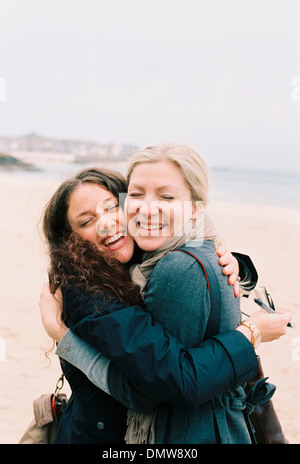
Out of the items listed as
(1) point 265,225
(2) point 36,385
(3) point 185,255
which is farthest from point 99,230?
(1) point 265,225

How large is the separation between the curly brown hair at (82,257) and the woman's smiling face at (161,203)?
0.21 meters

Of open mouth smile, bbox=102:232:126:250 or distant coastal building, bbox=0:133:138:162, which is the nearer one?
open mouth smile, bbox=102:232:126:250

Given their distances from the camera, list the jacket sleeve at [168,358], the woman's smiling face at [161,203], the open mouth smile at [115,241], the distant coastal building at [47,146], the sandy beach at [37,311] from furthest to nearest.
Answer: the distant coastal building at [47,146], the sandy beach at [37,311], the open mouth smile at [115,241], the woman's smiling face at [161,203], the jacket sleeve at [168,358]

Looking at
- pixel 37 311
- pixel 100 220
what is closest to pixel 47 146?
pixel 37 311

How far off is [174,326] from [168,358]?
134 millimetres

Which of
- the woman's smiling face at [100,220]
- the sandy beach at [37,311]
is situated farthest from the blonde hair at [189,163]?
the sandy beach at [37,311]

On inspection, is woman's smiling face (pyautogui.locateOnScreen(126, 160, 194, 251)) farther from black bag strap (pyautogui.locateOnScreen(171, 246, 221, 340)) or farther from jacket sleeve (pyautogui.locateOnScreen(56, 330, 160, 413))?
jacket sleeve (pyautogui.locateOnScreen(56, 330, 160, 413))

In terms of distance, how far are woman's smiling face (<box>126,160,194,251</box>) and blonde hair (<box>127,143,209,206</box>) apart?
2 centimetres

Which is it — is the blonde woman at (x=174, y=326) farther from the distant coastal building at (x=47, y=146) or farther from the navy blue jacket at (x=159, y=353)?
the distant coastal building at (x=47, y=146)

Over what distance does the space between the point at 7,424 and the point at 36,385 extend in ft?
2.42

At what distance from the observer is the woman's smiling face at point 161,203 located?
76.1 inches

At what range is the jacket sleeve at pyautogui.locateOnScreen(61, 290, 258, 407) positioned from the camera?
152 centimetres

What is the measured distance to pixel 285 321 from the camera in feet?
6.19

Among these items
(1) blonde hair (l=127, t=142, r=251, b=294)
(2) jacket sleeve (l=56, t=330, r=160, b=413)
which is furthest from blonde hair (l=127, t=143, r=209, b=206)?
(2) jacket sleeve (l=56, t=330, r=160, b=413)
